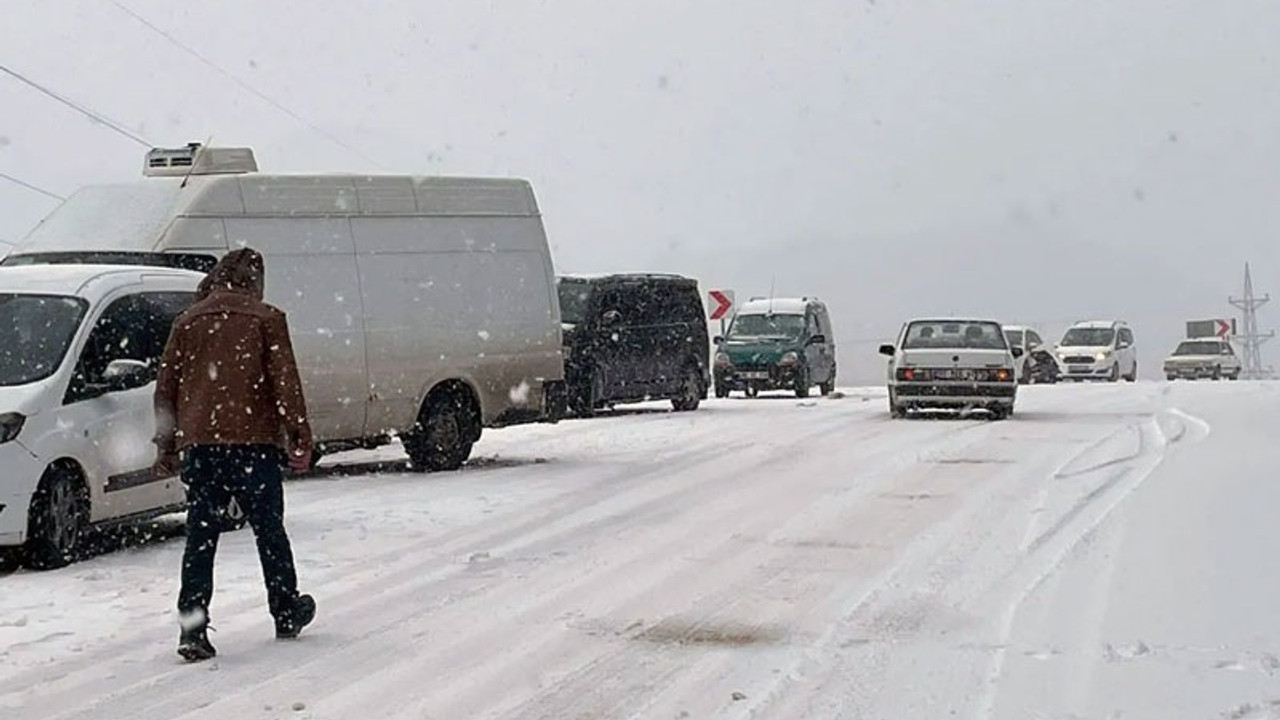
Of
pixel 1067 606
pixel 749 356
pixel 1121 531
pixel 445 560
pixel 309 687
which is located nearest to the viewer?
pixel 309 687

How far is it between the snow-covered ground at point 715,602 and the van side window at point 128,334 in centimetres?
120

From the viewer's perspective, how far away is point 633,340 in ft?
90.9

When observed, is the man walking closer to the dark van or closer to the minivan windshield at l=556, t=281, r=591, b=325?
the dark van

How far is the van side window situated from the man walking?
3357 mm

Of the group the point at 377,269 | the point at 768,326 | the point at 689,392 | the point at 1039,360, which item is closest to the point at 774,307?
the point at 768,326

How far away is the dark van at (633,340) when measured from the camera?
86.6ft

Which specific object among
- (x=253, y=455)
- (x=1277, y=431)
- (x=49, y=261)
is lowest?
(x=1277, y=431)

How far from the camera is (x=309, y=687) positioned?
24.7 ft

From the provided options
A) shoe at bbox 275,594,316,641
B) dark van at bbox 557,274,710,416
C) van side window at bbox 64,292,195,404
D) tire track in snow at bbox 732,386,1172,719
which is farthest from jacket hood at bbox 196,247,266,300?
dark van at bbox 557,274,710,416

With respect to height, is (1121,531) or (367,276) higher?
(367,276)

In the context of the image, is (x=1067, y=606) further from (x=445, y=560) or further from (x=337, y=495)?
(x=337, y=495)

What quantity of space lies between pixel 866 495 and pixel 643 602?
5.60 m

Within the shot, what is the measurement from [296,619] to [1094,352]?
44.4 meters

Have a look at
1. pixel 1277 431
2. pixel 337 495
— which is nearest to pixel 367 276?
pixel 337 495
